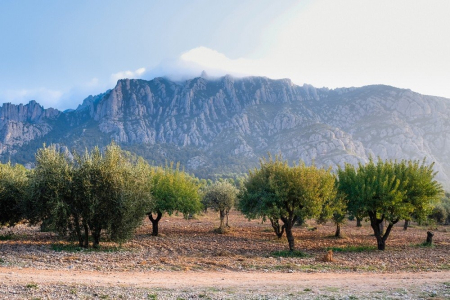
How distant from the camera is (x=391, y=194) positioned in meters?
27.2

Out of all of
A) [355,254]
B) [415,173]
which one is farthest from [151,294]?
[415,173]

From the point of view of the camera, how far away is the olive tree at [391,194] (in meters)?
27.8

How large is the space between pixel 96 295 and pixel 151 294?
2258 mm

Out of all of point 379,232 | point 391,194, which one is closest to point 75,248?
point 379,232

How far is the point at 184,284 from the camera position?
15148 mm

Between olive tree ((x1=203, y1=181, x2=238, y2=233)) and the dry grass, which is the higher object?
olive tree ((x1=203, y1=181, x2=238, y2=233))

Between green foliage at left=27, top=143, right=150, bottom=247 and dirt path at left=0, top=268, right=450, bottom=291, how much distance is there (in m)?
7.95

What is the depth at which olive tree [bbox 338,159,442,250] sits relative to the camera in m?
27.8

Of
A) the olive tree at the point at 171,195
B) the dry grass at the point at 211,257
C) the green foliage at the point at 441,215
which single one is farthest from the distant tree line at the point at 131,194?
the green foliage at the point at 441,215

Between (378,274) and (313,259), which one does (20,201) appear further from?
(378,274)

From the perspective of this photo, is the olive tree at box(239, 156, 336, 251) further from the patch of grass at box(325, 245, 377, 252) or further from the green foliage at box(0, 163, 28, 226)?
the green foliage at box(0, 163, 28, 226)

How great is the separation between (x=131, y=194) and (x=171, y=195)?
1131cm

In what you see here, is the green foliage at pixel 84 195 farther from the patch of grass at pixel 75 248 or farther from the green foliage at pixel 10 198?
the green foliage at pixel 10 198

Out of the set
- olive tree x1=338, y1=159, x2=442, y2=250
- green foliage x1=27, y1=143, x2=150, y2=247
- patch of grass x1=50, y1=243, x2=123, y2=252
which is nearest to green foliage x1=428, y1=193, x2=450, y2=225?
olive tree x1=338, y1=159, x2=442, y2=250
